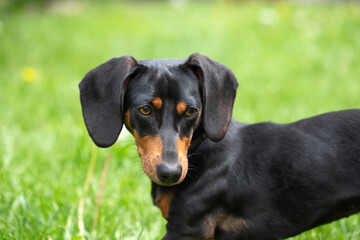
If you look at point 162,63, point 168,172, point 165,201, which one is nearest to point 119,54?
point 162,63

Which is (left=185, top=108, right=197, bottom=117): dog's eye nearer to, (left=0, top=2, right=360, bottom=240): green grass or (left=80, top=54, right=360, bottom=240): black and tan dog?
(left=80, top=54, right=360, bottom=240): black and tan dog

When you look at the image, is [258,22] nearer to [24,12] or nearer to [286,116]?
[286,116]

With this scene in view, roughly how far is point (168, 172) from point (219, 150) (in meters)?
0.53

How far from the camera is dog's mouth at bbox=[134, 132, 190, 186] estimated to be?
6.71 feet

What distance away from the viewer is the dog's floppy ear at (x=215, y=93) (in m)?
2.31

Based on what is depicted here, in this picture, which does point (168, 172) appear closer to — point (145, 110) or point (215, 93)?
point (145, 110)

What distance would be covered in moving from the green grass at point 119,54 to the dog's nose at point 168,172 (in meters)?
0.61

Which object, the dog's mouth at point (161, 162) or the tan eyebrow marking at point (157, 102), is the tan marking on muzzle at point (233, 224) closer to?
the dog's mouth at point (161, 162)

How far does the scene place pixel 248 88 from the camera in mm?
5430

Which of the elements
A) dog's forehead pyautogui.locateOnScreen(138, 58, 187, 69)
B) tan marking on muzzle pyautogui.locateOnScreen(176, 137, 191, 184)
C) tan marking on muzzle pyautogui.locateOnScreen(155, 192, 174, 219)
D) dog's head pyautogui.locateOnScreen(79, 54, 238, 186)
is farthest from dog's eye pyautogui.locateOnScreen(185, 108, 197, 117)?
tan marking on muzzle pyautogui.locateOnScreen(155, 192, 174, 219)

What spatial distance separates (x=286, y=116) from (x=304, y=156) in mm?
2234

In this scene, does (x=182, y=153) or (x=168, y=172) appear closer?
(x=168, y=172)

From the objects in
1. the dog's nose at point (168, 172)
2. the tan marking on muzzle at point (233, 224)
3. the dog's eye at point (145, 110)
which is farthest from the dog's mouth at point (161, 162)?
the tan marking on muzzle at point (233, 224)

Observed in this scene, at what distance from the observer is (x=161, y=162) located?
207 centimetres
